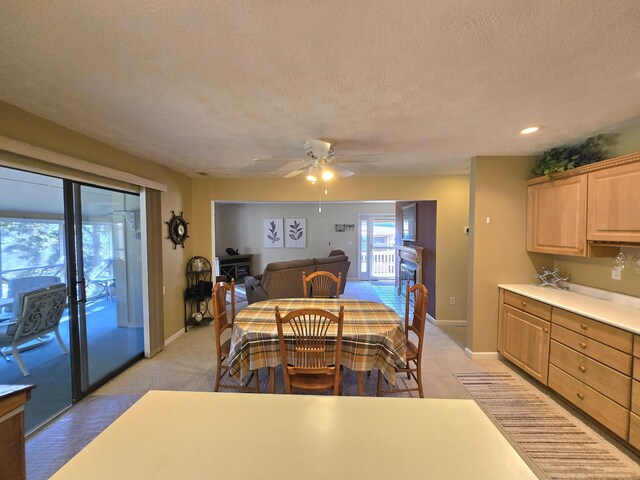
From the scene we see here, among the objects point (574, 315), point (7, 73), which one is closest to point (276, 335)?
point (7, 73)

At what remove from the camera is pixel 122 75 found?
4.76ft

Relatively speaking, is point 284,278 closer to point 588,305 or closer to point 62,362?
point 62,362

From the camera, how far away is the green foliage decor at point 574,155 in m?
2.46

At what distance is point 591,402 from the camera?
2021 mm

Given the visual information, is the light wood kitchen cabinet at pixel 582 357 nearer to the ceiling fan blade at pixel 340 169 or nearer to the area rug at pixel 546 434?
the area rug at pixel 546 434

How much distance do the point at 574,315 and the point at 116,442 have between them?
3.00 m

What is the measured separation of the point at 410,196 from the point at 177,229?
3565 mm

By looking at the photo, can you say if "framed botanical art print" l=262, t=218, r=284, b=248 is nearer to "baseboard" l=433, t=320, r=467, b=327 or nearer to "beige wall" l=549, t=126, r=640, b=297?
"baseboard" l=433, t=320, r=467, b=327

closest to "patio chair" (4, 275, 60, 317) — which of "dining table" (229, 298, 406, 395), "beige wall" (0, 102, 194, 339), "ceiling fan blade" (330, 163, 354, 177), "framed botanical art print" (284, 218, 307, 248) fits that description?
"beige wall" (0, 102, 194, 339)

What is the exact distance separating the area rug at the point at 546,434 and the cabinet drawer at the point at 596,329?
73 cm

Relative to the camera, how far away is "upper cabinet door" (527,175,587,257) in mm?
2410

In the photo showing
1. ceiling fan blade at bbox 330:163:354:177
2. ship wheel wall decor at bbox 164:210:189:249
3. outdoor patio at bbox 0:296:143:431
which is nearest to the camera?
outdoor patio at bbox 0:296:143:431

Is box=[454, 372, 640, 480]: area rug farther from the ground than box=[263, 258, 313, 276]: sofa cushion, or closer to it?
closer to it

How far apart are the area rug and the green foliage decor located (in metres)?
2.18
